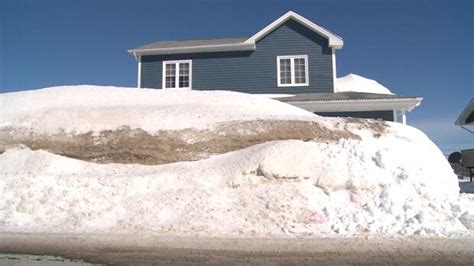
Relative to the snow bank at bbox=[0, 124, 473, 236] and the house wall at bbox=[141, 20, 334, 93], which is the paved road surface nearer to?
the snow bank at bbox=[0, 124, 473, 236]

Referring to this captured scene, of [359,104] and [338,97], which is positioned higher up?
[338,97]

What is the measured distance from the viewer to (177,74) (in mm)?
24688

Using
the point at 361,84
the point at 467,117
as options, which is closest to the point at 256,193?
the point at 467,117

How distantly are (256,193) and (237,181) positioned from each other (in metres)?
0.61

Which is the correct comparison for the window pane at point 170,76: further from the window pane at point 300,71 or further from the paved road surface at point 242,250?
the paved road surface at point 242,250

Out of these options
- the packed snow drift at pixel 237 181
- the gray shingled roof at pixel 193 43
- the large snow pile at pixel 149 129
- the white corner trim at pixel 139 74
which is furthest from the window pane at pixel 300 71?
the packed snow drift at pixel 237 181

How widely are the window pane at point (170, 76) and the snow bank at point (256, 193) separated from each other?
13.7m

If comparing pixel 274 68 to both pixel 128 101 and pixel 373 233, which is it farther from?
pixel 373 233

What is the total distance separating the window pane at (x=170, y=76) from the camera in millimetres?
24609

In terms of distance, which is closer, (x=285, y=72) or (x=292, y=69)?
(x=292, y=69)

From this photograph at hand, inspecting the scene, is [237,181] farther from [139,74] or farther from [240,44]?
[139,74]

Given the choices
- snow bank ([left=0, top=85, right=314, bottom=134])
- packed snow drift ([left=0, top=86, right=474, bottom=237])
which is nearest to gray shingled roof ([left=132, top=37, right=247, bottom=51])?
snow bank ([left=0, top=85, right=314, bottom=134])

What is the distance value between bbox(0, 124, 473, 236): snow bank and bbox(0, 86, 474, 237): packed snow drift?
0.03 meters

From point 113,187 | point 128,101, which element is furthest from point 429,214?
point 128,101
